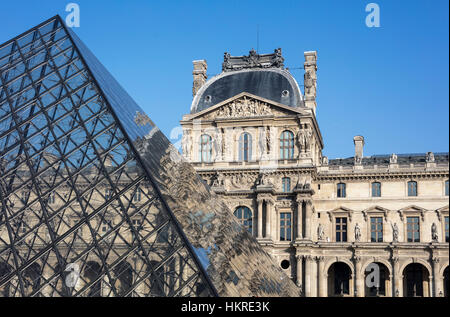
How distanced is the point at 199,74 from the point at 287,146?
10004 millimetres

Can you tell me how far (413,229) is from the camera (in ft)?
151

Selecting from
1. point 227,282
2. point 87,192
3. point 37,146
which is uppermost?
point 37,146

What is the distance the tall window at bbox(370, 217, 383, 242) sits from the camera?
46625 mm

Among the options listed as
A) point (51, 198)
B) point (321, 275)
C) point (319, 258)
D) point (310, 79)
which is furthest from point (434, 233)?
point (51, 198)

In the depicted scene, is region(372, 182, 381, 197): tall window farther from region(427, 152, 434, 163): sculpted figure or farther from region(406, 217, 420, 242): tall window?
region(427, 152, 434, 163): sculpted figure

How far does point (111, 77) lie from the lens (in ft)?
74.8

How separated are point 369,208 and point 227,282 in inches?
1314

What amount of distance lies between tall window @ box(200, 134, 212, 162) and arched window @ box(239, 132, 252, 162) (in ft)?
7.62

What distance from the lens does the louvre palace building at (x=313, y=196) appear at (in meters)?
45.1

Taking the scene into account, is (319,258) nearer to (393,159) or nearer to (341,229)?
(341,229)

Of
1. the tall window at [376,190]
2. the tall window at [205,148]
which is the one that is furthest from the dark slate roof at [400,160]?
the tall window at [205,148]

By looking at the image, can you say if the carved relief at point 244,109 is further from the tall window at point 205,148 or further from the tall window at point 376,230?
the tall window at point 376,230

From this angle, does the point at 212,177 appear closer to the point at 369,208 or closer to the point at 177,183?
the point at 369,208
